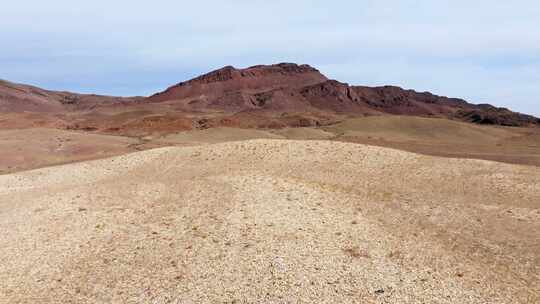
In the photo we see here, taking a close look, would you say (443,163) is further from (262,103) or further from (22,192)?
(262,103)

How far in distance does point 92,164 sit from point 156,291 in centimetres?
1849

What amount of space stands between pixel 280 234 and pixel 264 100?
13464 centimetres

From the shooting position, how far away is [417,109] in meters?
162

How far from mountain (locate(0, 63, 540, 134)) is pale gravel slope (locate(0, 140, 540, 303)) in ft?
299

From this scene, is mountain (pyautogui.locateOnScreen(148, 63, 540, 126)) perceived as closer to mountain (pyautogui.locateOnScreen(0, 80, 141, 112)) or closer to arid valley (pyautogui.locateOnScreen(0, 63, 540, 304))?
mountain (pyautogui.locateOnScreen(0, 80, 141, 112))

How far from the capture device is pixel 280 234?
14516mm

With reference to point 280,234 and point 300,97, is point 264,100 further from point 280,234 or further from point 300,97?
point 280,234

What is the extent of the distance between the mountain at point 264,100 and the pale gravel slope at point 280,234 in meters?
91.1

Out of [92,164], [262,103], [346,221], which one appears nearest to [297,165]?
[346,221]

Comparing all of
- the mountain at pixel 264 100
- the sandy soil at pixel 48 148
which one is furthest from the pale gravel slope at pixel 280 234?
the mountain at pixel 264 100

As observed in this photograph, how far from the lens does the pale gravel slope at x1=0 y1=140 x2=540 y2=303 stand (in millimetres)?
11461

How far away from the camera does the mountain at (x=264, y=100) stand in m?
132

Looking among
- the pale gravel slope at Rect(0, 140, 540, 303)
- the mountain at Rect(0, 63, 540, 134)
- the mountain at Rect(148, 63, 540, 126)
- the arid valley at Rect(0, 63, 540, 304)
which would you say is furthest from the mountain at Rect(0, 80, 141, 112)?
the pale gravel slope at Rect(0, 140, 540, 303)

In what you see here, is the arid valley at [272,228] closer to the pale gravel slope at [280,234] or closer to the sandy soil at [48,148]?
the pale gravel slope at [280,234]
